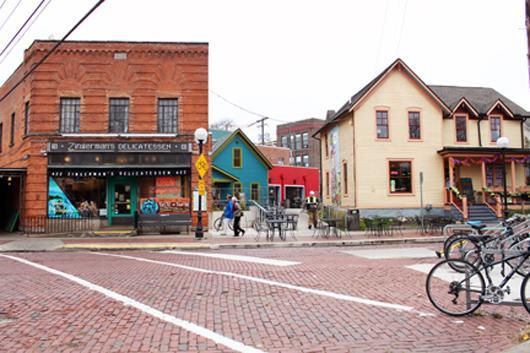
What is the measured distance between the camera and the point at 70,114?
21375mm

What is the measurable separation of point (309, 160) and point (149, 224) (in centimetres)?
4867

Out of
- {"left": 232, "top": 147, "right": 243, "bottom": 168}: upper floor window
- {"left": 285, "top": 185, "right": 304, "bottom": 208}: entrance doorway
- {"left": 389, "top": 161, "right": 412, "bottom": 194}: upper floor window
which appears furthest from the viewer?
{"left": 285, "top": 185, "right": 304, "bottom": 208}: entrance doorway

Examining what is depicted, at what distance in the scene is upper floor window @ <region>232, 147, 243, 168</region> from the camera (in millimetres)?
36906

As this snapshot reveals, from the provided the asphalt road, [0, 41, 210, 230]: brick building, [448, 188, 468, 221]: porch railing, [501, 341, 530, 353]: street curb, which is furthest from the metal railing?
[501, 341, 530, 353]: street curb

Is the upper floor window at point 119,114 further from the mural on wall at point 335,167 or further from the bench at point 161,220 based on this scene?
the mural on wall at point 335,167

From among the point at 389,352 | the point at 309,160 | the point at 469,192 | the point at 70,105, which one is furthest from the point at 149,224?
the point at 309,160

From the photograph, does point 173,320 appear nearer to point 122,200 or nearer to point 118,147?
point 118,147

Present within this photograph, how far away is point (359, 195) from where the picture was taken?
79.2ft

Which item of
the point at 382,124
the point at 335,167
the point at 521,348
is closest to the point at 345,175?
the point at 335,167

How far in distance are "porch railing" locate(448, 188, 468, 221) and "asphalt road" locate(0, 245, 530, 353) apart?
46.3 feet

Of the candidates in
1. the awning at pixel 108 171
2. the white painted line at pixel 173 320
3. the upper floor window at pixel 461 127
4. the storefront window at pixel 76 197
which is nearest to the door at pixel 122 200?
the storefront window at pixel 76 197

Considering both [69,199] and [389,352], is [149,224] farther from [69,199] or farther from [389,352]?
[389,352]

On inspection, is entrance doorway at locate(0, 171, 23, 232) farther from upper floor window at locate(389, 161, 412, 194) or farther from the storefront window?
upper floor window at locate(389, 161, 412, 194)

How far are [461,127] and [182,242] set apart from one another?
18814 millimetres
